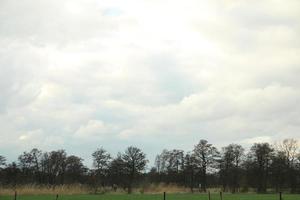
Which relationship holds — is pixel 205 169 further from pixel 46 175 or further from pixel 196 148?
pixel 46 175

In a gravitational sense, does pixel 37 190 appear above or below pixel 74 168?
below

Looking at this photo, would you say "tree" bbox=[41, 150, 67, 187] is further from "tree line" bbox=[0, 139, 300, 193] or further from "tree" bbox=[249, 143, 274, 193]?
"tree" bbox=[249, 143, 274, 193]

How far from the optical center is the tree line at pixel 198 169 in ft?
307

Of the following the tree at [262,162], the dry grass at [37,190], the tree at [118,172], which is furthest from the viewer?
the tree at [262,162]

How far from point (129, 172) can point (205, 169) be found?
16.2 m

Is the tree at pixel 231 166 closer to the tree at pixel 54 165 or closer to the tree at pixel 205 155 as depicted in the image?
the tree at pixel 205 155

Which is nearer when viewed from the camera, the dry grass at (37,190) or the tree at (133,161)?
the dry grass at (37,190)

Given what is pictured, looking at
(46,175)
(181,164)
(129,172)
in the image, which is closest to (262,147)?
(181,164)

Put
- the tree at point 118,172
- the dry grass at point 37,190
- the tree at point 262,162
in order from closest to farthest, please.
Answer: the dry grass at point 37,190, the tree at point 118,172, the tree at point 262,162

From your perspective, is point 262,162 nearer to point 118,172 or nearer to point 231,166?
point 231,166

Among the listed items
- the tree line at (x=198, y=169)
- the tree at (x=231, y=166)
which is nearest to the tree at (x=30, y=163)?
the tree line at (x=198, y=169)

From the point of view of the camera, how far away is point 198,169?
98.9 metres

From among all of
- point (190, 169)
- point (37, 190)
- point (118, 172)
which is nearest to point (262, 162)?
point (190, 169)

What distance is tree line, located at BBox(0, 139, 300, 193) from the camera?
9356 centimetres
